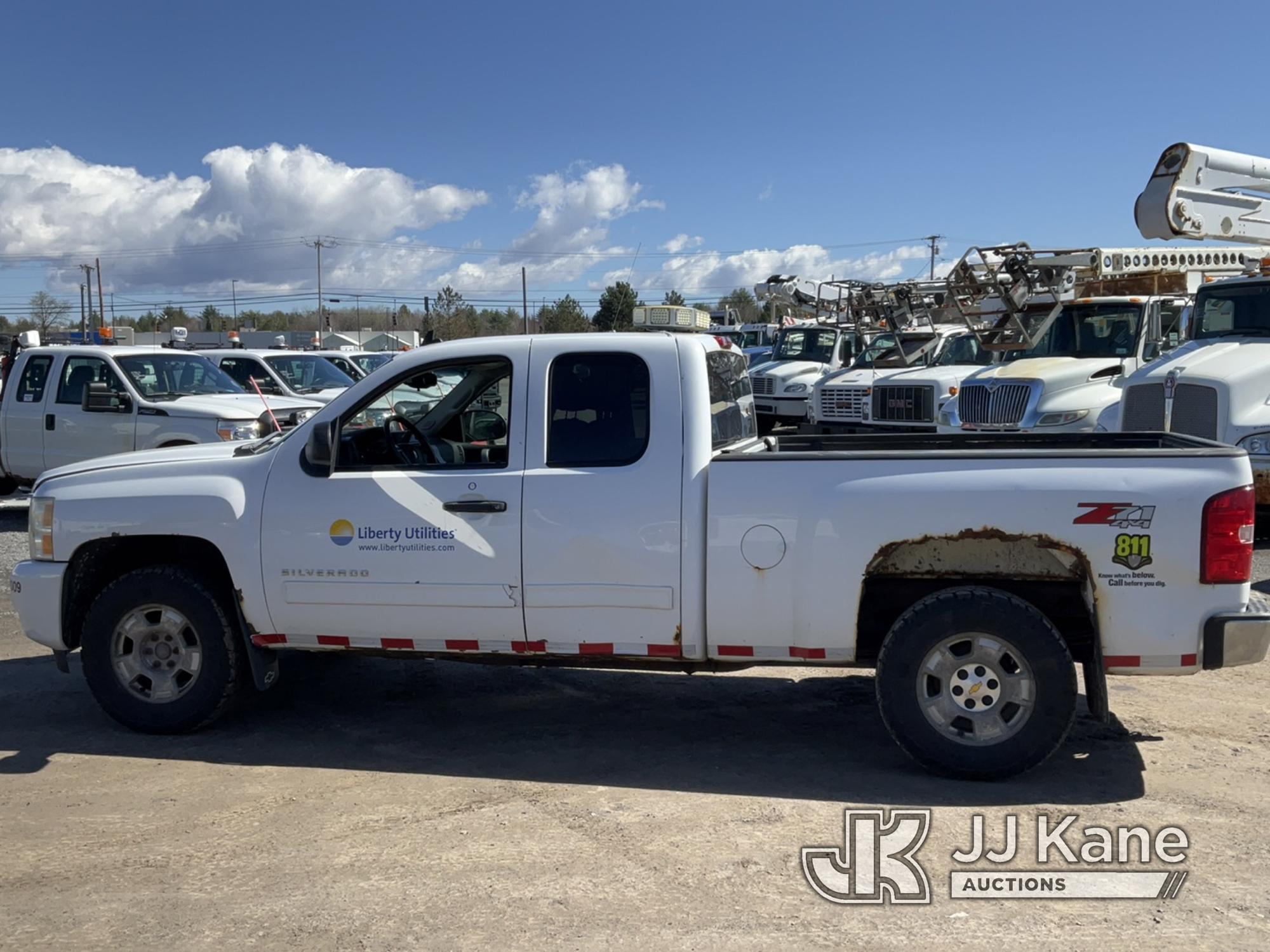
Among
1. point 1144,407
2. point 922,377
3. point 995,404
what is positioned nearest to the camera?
point 1144,407

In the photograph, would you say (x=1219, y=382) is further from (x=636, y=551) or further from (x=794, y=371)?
(x=794, y=371)

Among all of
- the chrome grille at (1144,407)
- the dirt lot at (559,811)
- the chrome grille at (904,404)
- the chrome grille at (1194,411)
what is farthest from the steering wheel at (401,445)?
the chrome grille at (904,404)

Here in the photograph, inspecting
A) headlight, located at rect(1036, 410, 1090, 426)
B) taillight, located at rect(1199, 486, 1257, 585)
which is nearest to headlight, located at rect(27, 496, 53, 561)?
taillight, located at rect(1199, 486, 1257, 585)

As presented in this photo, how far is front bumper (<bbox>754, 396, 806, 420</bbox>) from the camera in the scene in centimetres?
2139

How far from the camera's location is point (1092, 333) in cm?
1427

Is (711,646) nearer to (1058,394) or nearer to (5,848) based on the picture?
(5,848)

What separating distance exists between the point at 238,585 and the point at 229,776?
2.94 feet

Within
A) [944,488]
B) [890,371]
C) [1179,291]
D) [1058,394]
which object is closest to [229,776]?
[944,488]

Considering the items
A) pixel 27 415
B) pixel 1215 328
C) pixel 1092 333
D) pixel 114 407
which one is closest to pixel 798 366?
pixel 1092 333

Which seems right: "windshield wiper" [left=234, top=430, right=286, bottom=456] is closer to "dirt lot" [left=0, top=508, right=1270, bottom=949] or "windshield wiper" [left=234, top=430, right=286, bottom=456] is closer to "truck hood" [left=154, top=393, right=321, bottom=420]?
"dirt lot" [left=0, top=508, right=1270, bottom=949]

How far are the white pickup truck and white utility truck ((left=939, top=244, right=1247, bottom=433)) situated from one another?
7780 mm

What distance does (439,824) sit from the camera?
186 inches

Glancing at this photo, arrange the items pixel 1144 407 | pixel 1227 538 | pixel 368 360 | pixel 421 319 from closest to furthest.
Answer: pixel 1227 538 → pixel 1144 407 → pixel 368 360 → pixel 421 319

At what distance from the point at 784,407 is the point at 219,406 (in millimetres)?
11713
